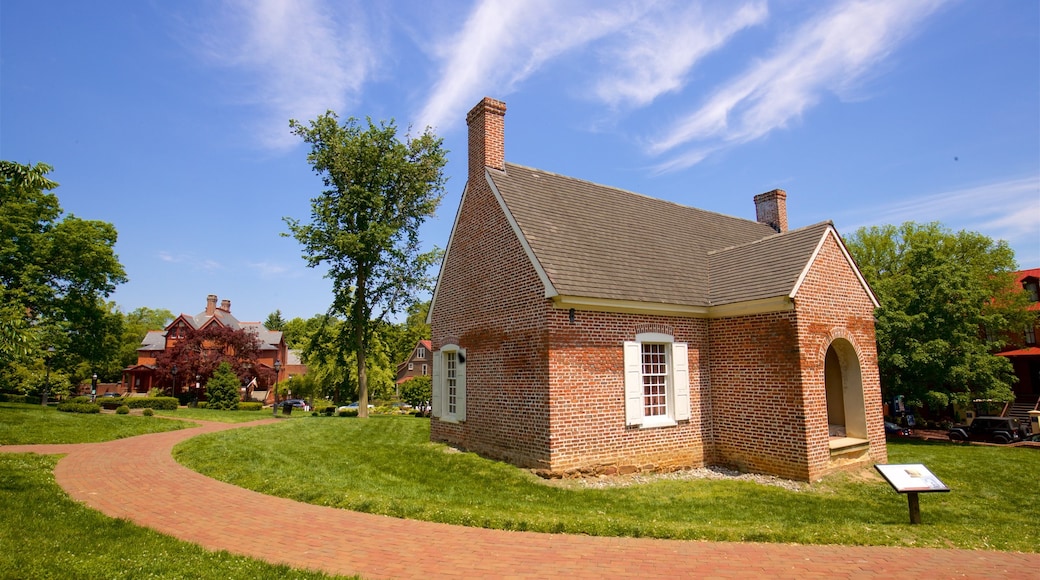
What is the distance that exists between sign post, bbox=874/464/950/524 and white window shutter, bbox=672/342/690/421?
470 centimetres

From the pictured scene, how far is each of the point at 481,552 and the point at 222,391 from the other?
42.0 metres

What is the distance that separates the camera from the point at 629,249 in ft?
45.6

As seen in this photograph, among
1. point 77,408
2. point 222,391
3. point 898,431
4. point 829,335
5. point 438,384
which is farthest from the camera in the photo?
point 222,391

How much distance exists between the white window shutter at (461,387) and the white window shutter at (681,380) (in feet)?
17.5

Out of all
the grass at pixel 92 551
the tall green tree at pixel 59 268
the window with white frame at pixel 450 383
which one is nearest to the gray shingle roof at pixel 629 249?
the window with white frame at pixel 450 383

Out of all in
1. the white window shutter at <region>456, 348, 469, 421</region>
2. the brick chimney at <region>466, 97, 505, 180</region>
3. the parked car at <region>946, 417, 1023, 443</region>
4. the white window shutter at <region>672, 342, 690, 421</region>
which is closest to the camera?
the white window shutter at <region>672, 342, 690, 421</region>

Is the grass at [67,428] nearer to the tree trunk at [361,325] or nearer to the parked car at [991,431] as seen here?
the tree trunk at [361,325]

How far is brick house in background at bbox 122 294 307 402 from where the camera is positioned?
48.1 m

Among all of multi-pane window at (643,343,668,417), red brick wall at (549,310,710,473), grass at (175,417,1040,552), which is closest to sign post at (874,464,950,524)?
grass at (175,417,1040,552)

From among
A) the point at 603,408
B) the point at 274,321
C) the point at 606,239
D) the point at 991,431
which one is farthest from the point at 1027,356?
the point at 274,321

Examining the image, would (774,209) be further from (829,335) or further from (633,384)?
(633,384)

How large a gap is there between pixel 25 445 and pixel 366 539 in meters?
14.4

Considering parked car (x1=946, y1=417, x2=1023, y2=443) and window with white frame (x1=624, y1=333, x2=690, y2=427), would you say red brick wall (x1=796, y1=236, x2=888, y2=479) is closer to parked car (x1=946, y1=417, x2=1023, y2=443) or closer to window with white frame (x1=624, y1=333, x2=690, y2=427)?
window with white frame (x1=624, y1=333, x2=690, y2=427)

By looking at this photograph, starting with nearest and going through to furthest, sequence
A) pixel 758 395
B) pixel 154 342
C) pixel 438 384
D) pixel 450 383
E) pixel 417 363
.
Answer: pixel 758 395
pixel 450 383
pixel 438 384
pixel 154 342
pixel 417 363
